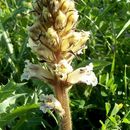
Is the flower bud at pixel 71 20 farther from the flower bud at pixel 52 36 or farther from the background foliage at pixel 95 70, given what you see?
the background foliage at pixel 95 70

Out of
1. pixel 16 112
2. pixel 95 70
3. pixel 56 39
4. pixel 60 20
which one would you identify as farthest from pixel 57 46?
pixel 95 70

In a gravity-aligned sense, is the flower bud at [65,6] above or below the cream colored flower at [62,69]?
above

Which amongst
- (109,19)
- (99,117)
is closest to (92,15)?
(109,19)

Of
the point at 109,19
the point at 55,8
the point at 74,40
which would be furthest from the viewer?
the point at 109,19

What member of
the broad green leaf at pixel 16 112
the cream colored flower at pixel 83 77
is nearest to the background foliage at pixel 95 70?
the broad green leaf at pixel 16 112

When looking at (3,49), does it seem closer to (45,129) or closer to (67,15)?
(45,129)

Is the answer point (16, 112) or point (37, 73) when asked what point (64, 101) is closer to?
point (37, 73)
